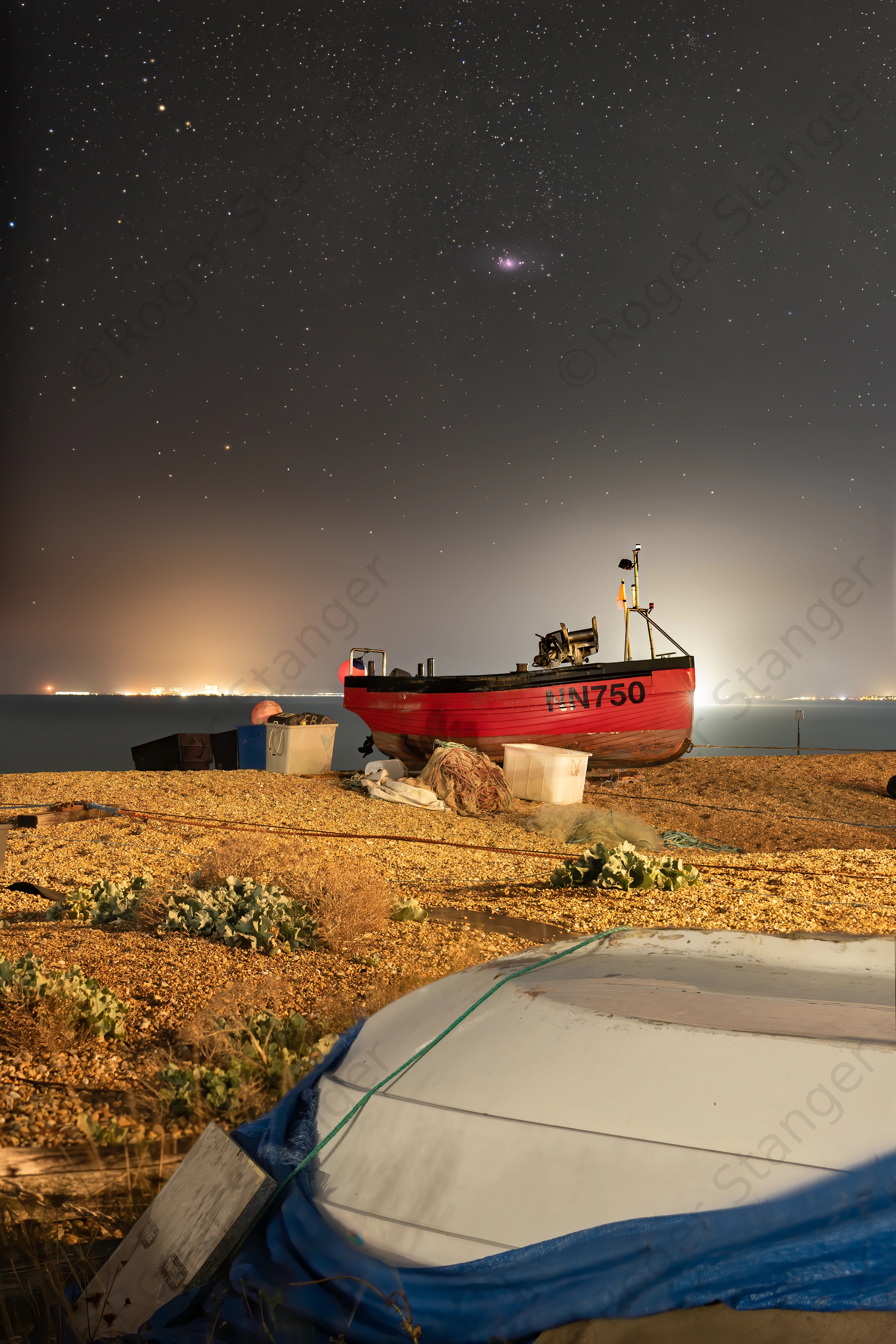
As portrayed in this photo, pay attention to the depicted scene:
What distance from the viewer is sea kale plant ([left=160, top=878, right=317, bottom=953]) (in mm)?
4906

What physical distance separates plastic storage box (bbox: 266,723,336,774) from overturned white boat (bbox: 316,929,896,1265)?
1309 cm

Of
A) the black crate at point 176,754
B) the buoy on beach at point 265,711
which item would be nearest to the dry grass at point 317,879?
the black crate at point 176,754

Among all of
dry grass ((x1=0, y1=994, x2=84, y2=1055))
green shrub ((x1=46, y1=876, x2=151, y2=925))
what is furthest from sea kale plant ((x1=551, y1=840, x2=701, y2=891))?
dry grass ((x1=0, y1=994, x2=84, y2=1055))

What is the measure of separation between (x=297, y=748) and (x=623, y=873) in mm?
9970

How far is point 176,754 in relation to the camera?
55.2 ft

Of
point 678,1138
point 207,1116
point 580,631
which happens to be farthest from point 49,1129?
point 580,631

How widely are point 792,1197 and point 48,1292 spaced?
203 cm

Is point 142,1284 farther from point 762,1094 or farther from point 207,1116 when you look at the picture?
point 762,1094

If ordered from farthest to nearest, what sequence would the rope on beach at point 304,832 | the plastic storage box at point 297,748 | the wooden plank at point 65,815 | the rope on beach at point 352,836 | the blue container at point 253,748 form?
→ the blue container at point 253,748 → the plastic storage box at point 297,748 → the wooden plank at point 65,815 → the rope on beach at point 304,832 → the rope on beach at point 352,836

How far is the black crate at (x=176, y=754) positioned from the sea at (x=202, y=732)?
250 centimetres

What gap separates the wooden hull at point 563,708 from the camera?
15.5 meters

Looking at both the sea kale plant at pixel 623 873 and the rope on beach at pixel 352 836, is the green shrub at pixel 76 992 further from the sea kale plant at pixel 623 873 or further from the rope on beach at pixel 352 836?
the rope on beach at pixel 352 836

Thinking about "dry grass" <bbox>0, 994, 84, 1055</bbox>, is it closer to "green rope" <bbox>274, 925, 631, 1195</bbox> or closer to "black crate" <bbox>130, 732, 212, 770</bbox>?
"green rope" <bbox>274, 925, 631, 1195</bbox>

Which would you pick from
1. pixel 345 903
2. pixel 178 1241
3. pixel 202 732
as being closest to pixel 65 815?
pixel 345 903
